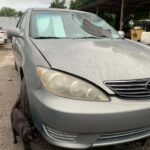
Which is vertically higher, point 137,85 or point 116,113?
point 137,85

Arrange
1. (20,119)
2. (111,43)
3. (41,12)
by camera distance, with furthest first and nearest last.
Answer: (41,12) < (111,43) < (20,119)

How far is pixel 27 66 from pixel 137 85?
1152 mm

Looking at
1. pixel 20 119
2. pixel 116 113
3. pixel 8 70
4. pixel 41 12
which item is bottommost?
pixel 8 70

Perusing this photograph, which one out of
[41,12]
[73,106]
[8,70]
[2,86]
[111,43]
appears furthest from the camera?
[8,70]

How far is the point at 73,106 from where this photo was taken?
90.4 inches

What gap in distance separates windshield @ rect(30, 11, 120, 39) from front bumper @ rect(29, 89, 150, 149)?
1378 millimetres

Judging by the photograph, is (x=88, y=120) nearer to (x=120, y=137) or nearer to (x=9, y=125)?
(x=120, y=137)

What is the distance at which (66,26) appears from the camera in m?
3.92

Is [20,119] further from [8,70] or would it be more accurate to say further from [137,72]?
[8,70]

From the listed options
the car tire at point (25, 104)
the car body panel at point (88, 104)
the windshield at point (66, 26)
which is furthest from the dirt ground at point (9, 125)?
the windshield at point (66, 26)

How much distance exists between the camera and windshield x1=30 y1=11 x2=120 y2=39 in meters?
3.70

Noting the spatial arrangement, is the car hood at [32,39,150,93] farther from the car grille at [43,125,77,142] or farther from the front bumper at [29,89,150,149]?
the car grille at [43,125,77,142]

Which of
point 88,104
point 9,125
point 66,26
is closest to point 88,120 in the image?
point 88,104

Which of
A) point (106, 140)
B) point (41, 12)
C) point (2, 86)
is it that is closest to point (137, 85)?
point (106, 140)
